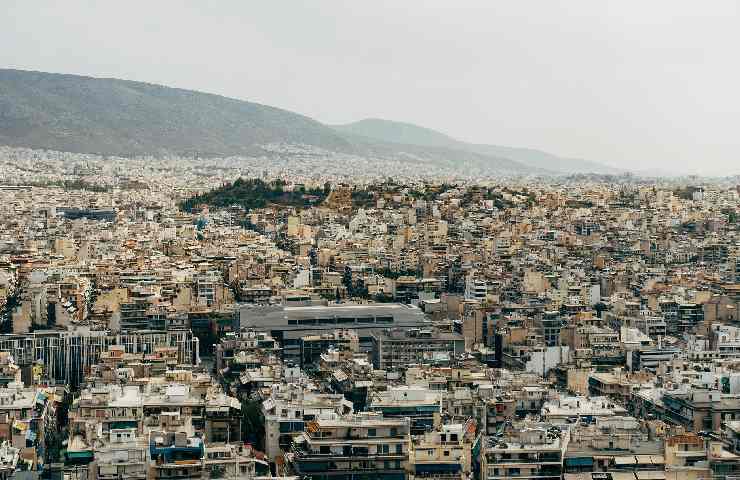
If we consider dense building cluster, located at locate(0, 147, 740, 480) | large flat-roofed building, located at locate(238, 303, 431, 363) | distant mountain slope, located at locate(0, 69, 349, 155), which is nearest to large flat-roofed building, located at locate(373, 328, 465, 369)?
dense building cluster, located at locate(0, 147, 740, 480)

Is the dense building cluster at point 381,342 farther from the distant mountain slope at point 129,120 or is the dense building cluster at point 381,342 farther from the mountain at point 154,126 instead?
the mountain at point 154,126

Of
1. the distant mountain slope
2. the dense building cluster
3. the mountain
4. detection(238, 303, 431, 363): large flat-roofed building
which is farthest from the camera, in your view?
the mountain

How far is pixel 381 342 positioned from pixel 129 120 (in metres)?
140

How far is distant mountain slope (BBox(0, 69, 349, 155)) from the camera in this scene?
15050 centimetres

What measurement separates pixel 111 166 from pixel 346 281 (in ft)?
264

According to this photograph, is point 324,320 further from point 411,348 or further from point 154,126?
point 154,126

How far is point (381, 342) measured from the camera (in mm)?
28188

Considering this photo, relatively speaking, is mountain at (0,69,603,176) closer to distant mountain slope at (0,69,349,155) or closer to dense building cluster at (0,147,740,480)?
distant mountain slope at (0,69,349,155)

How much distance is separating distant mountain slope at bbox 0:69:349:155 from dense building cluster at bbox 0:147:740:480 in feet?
288

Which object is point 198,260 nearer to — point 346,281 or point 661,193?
point 346,281

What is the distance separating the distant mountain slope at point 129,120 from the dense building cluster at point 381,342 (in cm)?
8774

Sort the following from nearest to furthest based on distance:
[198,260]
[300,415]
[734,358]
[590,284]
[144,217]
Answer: [300,415] < [734,358] < [590,284] < [198,260] < [144,217]

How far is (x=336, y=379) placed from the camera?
2417 cm

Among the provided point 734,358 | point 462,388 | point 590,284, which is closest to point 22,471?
point 462,388
